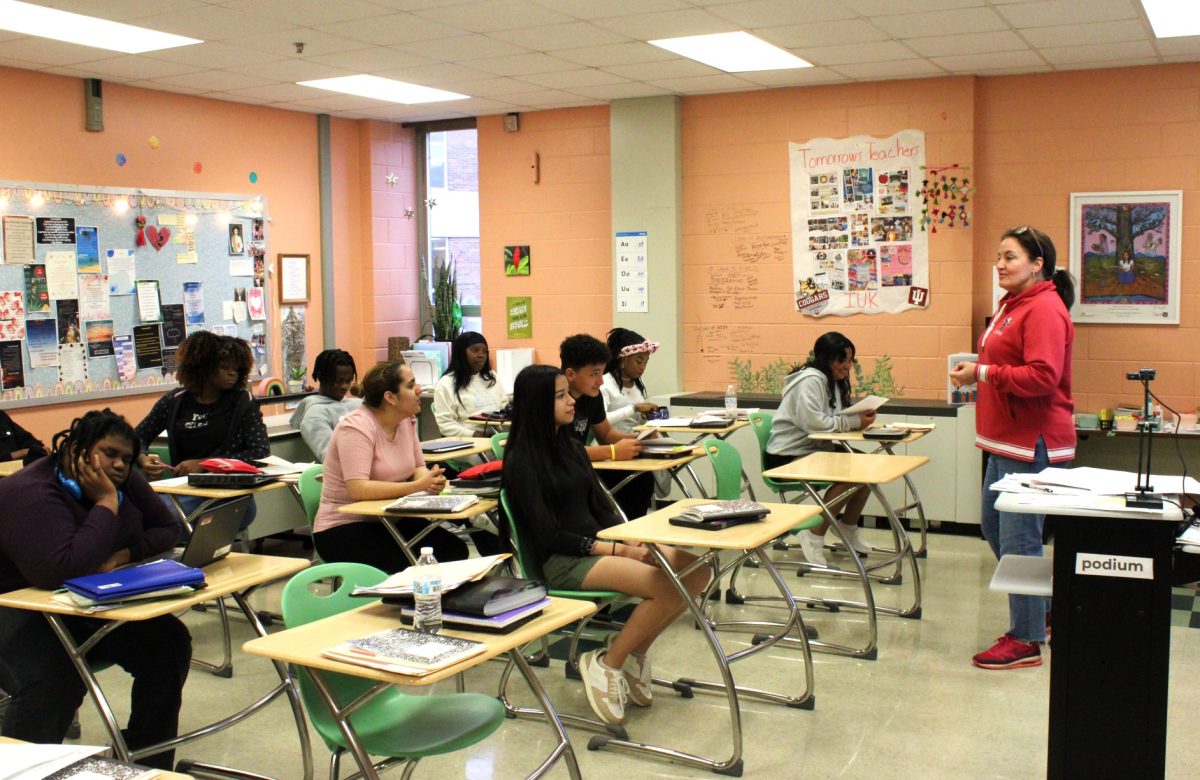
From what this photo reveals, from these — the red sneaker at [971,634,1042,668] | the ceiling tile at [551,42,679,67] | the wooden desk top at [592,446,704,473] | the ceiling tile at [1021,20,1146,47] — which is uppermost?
the ceiling tile at [551,42,679,67]

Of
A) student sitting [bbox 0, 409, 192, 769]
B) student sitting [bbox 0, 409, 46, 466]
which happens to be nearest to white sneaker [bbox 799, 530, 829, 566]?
student sitting [bbox 0, 409, 192, 769]

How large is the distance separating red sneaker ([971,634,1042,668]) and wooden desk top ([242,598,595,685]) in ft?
7.47

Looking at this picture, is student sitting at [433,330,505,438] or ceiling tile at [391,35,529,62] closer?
ceiling tile at [391,35,529,62]

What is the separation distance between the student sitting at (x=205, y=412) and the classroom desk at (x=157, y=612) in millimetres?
1944

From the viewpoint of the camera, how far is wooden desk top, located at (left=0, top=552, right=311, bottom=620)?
9.45 ft

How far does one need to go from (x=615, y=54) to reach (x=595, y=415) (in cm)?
205

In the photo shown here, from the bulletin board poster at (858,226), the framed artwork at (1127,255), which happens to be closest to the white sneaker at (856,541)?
the bulletin board poster at (858,226)

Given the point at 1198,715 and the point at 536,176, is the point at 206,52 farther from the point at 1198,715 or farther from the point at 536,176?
the point at 1198,715

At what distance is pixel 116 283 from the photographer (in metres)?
6.86

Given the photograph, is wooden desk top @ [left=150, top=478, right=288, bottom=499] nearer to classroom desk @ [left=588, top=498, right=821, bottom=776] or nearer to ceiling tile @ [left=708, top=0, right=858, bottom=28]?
classroom desk @ [left=588, top=498, right=821, bottom=776]

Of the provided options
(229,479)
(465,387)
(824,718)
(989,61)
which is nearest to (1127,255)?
(989,61)

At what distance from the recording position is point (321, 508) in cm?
441

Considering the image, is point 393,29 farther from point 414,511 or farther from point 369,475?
point 414,511

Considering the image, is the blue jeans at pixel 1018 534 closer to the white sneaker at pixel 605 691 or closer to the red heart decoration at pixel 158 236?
the white sneaker at pixel 605 691
